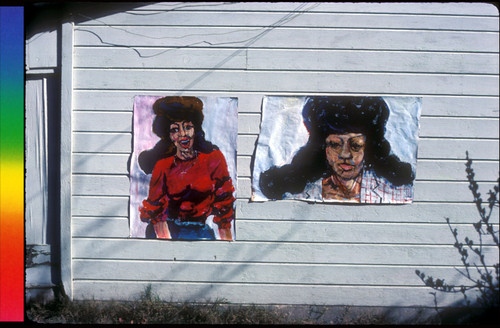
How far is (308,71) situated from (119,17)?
1939mm

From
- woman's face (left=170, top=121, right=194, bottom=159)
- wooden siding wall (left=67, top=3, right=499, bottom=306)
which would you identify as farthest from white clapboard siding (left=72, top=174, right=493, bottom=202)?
woman's face (left=170, top=121, right=194, bottom=159)

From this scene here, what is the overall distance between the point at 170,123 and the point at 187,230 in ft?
3.53

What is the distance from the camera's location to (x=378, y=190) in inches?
144

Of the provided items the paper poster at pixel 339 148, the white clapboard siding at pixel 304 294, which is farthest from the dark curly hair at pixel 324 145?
the white clapboard siding at pixel 304 294

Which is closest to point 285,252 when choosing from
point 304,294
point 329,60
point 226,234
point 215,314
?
point 304,294

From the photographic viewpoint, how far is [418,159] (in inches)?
144

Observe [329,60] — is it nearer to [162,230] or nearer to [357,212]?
[357,212]

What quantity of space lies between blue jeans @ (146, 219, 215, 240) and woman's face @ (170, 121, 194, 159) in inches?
26.8

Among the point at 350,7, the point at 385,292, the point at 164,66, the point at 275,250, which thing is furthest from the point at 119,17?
the point at 385,292

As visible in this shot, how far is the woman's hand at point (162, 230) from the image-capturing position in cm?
369

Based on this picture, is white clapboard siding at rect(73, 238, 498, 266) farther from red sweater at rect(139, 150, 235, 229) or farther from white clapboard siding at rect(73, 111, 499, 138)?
white clapboard siding at rect(73, 111, 499, 138)

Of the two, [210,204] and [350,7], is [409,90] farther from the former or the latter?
[210,204]

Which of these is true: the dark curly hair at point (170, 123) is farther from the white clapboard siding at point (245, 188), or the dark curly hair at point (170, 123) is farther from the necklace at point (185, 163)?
the white clapboard siding at point (245, 188)

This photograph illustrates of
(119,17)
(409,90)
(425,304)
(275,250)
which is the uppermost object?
(119,17)
